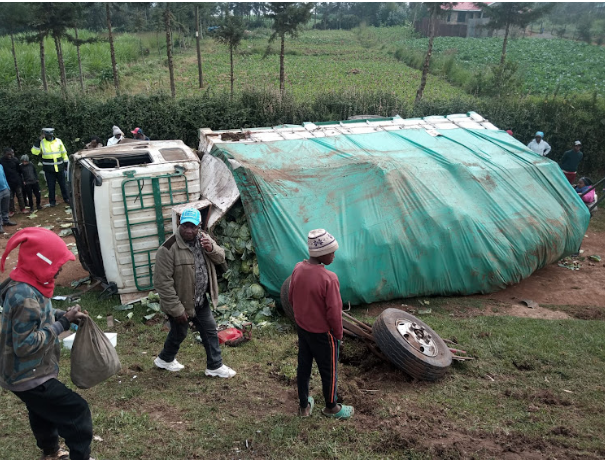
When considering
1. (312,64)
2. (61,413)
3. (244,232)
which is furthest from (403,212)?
(312,64)

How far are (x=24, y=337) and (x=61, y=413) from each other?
660mm

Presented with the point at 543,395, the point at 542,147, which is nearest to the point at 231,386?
the point at 543,395

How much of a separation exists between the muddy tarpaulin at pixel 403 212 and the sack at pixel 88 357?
11.9 ft

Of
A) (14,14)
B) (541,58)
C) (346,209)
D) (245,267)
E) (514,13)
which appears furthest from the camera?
(541,58)

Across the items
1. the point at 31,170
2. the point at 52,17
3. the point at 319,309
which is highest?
the point at 52,17

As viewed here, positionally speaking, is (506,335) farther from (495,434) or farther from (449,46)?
(449,46)

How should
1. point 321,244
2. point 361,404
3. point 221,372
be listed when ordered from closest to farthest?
point 321,244 < point 361,404 < point 221,372

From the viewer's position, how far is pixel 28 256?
320 centimetres

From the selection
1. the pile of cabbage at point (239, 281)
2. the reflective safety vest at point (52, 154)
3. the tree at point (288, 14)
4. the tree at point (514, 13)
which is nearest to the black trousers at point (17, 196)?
the reflective safety vest at point (52, 154)

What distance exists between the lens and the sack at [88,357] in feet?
12.4

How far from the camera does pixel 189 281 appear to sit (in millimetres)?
4906

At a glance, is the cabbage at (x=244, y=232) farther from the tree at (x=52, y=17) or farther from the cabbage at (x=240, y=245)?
the tree at (x=52, y=17)

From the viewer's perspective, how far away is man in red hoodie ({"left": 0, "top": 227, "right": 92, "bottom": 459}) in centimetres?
320

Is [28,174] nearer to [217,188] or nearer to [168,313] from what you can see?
[217,188]
